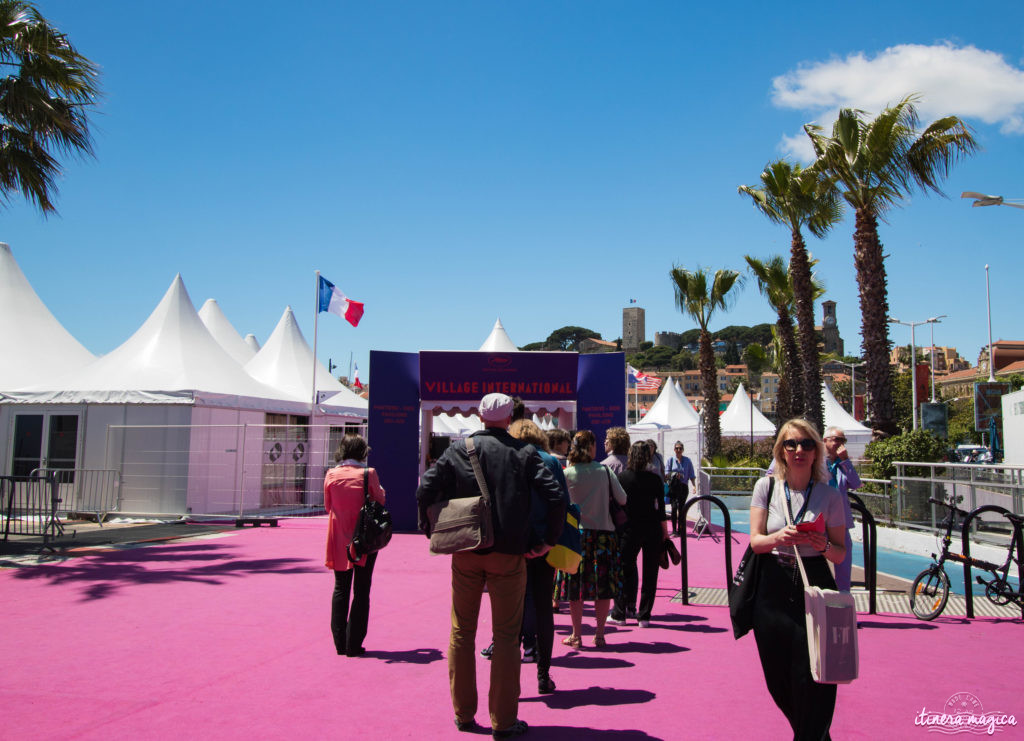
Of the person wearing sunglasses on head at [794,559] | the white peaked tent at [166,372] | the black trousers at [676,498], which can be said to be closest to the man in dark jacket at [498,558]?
the person wearing sunglasses on head at [794,559]

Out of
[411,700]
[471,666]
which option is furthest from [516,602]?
[411,700]

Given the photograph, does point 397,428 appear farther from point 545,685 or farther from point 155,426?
point 545,685

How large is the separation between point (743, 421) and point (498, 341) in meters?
18.3

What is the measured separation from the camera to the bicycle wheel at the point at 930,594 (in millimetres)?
7379

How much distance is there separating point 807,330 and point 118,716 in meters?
21.7

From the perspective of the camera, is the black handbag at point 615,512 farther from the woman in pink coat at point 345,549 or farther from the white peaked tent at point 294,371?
the white peaked tent at point 294,371

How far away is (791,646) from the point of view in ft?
11.5

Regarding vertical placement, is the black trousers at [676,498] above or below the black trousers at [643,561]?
above

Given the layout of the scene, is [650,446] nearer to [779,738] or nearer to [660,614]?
[660,614]

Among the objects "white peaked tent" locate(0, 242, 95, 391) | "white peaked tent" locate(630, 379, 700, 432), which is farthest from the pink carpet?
"white peaked tent" locate(630, 379, 700, 432)

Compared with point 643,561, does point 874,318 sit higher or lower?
higher

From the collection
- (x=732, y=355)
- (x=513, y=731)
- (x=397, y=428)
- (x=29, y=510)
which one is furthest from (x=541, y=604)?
(x=732, y=355)

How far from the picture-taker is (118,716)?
443cm

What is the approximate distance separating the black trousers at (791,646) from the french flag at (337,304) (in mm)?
19853
